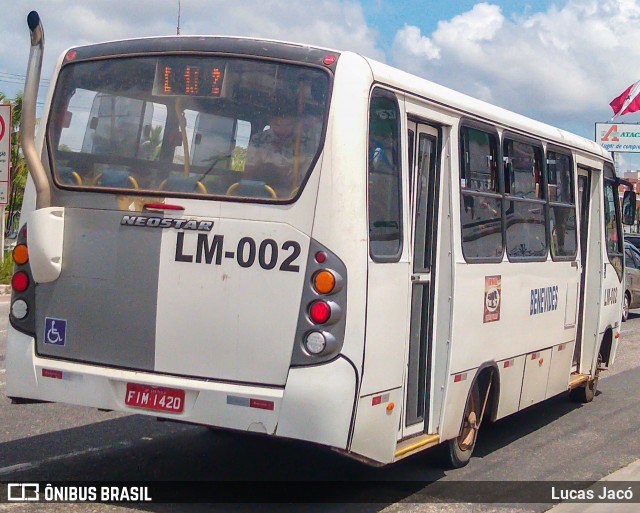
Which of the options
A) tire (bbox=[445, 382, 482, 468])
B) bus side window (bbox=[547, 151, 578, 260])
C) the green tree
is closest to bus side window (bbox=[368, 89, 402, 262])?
tire (bbox=[445, 382, 482, 468])

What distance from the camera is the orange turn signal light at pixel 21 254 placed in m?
→ 6.47

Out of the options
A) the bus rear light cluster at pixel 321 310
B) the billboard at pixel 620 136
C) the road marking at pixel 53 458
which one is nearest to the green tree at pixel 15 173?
the road marking at pixel 53 458

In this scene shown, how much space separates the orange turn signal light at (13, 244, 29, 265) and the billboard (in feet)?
186

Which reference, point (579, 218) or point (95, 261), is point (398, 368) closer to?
point (95, 261)

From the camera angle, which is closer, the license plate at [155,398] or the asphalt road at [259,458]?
the license plate at [155,398]

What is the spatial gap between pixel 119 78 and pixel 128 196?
33.9 inches

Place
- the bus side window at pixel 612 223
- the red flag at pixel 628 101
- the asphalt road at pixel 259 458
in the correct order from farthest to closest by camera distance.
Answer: the red flag at pixel 628 101
the bus side window at pixel 612 223
the asphalt road at pixel 259 458

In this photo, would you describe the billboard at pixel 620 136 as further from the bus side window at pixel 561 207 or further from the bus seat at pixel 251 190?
the bus seat at pixel 251 190

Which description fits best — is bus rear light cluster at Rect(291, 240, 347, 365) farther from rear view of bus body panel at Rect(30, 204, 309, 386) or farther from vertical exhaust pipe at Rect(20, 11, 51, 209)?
vertical exhaust pipe at Rect(20, 11, 51, 209)

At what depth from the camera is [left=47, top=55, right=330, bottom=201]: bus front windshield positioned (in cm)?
609

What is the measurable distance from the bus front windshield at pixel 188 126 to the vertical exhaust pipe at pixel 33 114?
16 centimetres

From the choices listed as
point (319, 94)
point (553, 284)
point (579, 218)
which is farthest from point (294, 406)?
point (579, 218)

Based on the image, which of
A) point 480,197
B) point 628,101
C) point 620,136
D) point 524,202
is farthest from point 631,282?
point 620,136

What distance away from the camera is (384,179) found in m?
6.37
